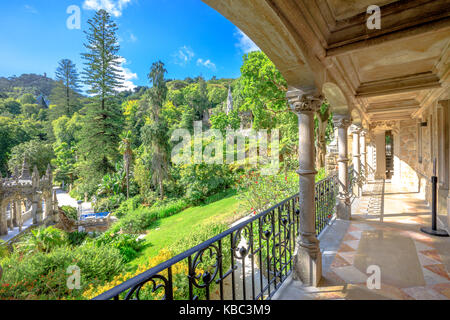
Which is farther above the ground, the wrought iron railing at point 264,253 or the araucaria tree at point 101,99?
the araucaria tree at point 101,99

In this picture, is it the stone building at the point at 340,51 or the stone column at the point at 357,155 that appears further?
the stone column at the point at 357,155

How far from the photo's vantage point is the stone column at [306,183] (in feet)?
7.98

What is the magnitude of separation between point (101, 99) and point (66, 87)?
1475cm

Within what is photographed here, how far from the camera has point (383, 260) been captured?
2812 millimetres

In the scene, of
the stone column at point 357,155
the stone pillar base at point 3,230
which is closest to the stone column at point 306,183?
the stone column at point 357,155

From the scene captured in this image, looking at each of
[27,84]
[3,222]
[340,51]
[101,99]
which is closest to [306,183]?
[340,51]

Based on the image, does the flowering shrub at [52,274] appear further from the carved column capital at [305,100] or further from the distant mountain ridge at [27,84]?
the distant mountain ridge at [27,84]

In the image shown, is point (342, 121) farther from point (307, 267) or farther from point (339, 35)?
point (307, 267)

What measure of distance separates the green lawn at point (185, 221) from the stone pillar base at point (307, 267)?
22.3 feet

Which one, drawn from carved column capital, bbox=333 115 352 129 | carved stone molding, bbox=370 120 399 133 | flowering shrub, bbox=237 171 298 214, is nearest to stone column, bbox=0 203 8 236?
flowering shrub, bbox=237 171 298 214

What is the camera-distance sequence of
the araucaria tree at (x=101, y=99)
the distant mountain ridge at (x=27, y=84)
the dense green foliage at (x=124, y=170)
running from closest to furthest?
1. the dense green foliage at (x=124, y=170)
2. the araucaria tree at (x=101, y=99)
3. the distant mountain ridge at (x=27, y=84)

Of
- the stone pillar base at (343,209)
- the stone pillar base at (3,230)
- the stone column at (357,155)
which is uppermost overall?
the stone column at (357,155)

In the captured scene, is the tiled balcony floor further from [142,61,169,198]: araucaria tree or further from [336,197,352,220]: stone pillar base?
[142,61,169,198]: araucaria tree
